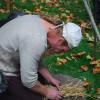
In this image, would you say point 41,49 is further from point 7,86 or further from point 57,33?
point 7,86

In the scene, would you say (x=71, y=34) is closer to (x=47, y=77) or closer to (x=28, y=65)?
(x=28, y=65)

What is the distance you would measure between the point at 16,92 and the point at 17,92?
0.01 metres

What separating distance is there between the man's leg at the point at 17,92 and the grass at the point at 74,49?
47.2 inches

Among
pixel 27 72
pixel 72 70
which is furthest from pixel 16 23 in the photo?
pixel 72 70

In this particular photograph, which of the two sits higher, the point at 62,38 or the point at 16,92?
the point at 62,38

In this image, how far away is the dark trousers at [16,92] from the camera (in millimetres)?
4480

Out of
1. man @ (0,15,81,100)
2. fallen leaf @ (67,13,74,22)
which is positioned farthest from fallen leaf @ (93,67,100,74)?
fallen leaf @ (67,13,74,22)

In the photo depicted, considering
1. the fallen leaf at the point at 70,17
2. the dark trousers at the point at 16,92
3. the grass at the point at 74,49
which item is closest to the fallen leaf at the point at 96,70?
the grass at the point at 74,49

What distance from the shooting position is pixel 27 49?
4.13m

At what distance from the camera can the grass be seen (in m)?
6.03

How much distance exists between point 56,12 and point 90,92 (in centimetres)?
414

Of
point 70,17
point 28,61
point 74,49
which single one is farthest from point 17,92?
point 70,17

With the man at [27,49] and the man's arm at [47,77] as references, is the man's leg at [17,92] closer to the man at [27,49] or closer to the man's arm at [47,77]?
the man at [27,49]

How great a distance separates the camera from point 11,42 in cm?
431
